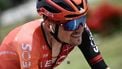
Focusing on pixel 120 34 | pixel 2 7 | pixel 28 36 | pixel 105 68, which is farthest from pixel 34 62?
pixel 2 7

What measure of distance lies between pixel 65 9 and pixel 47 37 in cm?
44

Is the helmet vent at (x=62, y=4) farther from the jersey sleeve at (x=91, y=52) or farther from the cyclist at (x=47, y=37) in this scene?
the jersey sleeve at (x=91, y=52)

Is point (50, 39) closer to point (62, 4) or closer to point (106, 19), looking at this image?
point (62, 4)

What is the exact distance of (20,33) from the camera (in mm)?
7023

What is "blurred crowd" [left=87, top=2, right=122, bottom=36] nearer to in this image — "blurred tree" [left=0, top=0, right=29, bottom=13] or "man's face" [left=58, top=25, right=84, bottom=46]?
"blurred tree" [left=0, top=0, right=29, bottom=13]

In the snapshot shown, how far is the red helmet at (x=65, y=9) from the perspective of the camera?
21.9 feet

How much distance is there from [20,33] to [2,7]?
18062mm

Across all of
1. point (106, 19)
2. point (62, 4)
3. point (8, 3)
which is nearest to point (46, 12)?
point (62, 4)

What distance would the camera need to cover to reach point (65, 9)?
22.0 ft

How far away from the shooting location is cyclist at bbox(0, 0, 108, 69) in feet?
22.0

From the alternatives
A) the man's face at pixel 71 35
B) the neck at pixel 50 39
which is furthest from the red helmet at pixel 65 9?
the neck at pixel 50 39

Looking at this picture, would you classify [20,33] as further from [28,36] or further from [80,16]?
[80,16]

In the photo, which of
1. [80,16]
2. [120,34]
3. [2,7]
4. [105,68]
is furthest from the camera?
[2,7]

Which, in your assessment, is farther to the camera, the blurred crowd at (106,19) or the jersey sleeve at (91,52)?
the blurred crowd at (106,19)
